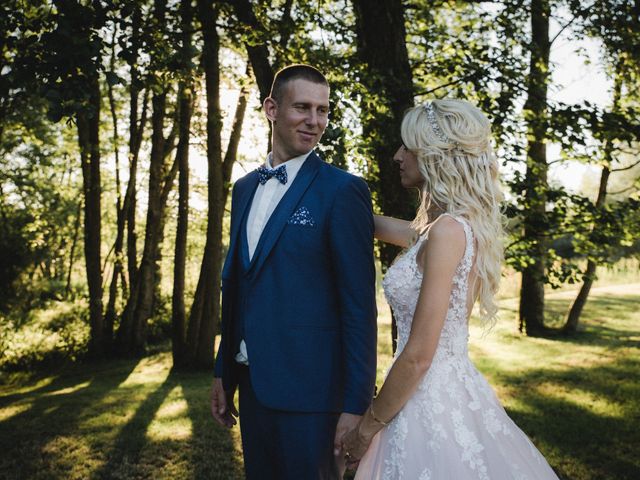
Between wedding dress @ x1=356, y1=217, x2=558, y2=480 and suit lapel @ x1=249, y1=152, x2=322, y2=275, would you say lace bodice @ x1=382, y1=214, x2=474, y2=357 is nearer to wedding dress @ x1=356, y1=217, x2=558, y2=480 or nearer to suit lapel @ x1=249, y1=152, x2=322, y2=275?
wedding dress @ x1=356, y1=217, x2=558, y2=480

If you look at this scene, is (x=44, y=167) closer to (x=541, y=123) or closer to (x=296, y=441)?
(x=541, y=123)

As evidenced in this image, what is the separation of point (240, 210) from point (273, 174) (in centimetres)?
29

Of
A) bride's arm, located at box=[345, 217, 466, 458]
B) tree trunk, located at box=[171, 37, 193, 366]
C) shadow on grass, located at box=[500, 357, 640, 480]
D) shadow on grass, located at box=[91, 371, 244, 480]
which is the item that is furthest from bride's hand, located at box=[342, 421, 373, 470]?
tree trunk, located at box=[171, 37, 193, 366]

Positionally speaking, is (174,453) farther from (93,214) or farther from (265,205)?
(93,214)

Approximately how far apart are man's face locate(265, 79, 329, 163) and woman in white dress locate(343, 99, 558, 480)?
1.47ft

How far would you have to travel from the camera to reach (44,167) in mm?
21062

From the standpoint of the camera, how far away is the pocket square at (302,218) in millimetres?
2459

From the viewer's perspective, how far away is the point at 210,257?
443 inches

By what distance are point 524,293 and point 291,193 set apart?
12.3m

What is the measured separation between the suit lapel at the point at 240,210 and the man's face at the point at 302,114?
0.31 metres

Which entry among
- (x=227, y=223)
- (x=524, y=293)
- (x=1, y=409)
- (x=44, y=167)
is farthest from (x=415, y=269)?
(x=44, y=167)

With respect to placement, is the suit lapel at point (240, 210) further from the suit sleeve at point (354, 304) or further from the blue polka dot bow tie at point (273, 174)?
the suit sleeve at point (354, 304)

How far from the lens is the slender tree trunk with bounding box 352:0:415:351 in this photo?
4801 millimetres

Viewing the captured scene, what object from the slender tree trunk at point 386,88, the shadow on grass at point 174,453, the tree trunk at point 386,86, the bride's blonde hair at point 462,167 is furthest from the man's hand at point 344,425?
the shadow on grass at point 174,453
